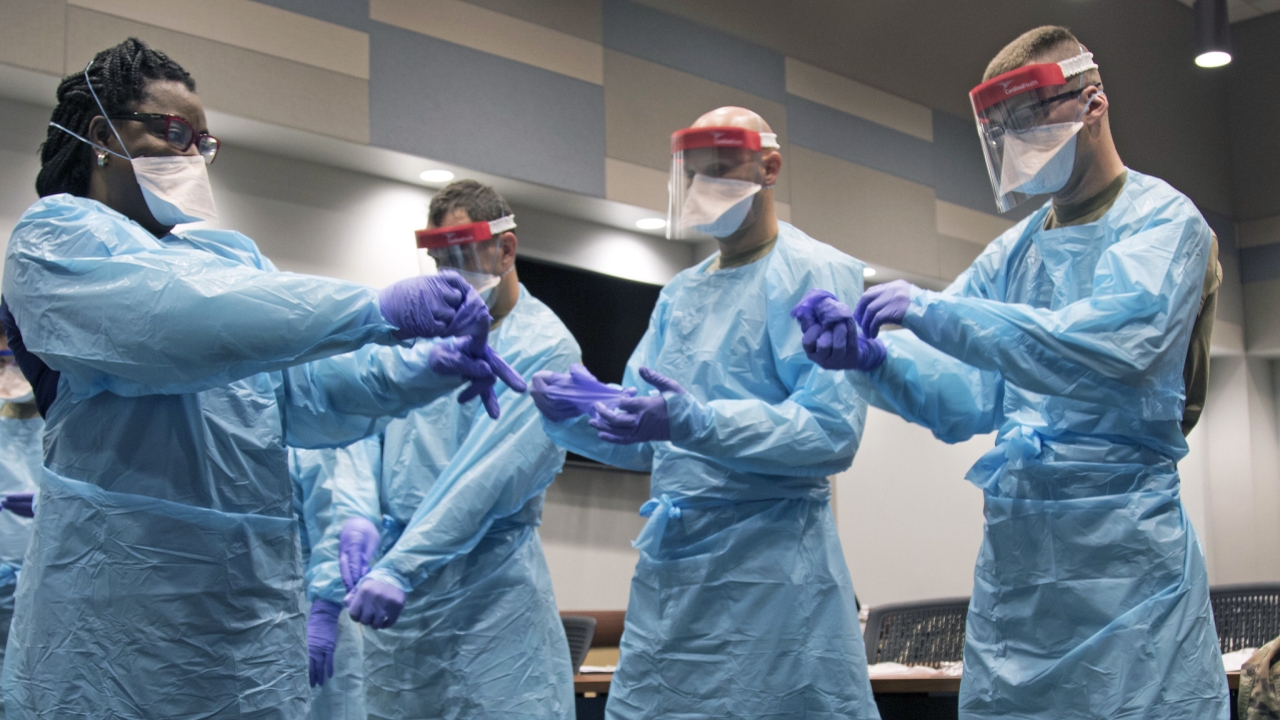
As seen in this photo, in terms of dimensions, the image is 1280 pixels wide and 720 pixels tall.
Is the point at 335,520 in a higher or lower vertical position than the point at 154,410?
lower

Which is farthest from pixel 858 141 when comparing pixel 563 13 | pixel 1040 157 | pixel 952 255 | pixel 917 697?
pixel 1040 157

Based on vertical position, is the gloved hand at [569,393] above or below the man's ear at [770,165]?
below

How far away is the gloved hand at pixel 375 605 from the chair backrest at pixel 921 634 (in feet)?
5.52

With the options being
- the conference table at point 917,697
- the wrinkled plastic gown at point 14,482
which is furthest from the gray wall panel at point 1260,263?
the wrinkled plastic gown at point 14,482

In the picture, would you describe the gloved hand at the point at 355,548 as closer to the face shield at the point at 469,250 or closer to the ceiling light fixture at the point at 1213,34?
the face shield at the point at 469,250

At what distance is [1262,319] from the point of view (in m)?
8.64

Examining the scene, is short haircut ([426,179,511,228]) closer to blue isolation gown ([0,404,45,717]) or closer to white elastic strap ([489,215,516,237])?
white elastic strap ([489,215,516,237])

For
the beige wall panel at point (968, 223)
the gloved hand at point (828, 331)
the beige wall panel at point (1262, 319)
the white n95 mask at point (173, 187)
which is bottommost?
the gloved hand at point (828, 331)

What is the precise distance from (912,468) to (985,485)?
Result: 5.61m

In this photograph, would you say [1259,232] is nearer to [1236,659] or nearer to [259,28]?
[1236,659]

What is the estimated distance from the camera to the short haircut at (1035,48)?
192cm

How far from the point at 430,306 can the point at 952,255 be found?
5617 millimetres

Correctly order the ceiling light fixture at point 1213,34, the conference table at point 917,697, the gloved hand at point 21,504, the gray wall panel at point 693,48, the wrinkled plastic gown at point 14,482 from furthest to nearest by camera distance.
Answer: the gray wall panel at point 693,48 → the ceiling light fixture at point 1213,34 → the wrinkled plastic gown at point 14,482 → the gloved hand at point 21,504 → the conference table at point 917,697

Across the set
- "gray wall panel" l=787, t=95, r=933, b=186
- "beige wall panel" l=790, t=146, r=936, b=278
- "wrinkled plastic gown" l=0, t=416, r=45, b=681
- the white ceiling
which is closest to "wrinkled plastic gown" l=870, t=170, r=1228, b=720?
"wrinkled plastic gown" l=0, t=416, r=45, b=681
